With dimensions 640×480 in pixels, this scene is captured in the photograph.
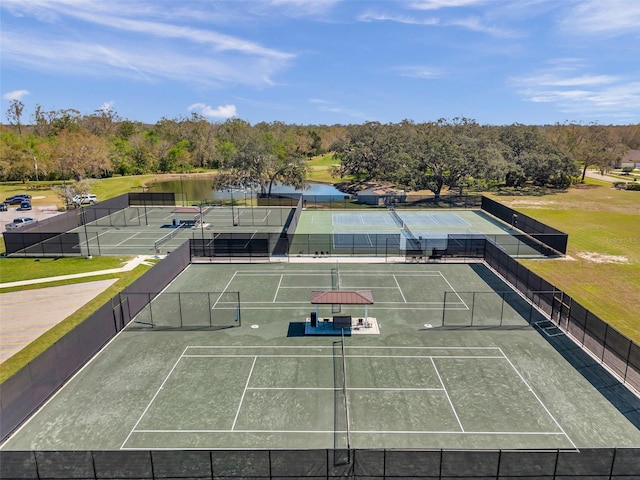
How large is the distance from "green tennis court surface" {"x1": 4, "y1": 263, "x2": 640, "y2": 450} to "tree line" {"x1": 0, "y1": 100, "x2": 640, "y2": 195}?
44836 mm

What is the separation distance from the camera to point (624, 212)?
60.8 meters

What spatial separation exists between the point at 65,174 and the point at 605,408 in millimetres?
101278

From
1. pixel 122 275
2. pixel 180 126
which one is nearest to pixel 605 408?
pixel 122 275

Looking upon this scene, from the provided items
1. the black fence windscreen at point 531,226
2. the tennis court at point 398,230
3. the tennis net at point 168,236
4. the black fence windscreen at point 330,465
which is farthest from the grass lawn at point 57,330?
the black fence windscreen at point 531,226

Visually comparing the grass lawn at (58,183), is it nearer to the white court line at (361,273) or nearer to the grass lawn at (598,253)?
the white court line at (361,273)

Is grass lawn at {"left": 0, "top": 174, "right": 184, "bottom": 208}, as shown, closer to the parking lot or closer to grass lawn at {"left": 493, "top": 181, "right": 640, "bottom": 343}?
the parking lot

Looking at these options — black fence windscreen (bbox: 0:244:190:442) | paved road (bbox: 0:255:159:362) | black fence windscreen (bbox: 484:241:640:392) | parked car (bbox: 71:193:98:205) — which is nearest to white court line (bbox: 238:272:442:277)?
black fence windscreen (bbox: 484:241:640:392)

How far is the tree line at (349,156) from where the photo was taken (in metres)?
69.3

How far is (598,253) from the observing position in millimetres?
39625

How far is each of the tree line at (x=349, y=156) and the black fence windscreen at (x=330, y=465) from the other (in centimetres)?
5785

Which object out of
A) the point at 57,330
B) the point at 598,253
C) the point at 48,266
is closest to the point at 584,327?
the point at 598,253

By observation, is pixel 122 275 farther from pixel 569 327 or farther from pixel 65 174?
pixel 65 174

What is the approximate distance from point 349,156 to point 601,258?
5750 centimetres

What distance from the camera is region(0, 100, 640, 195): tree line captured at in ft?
227
